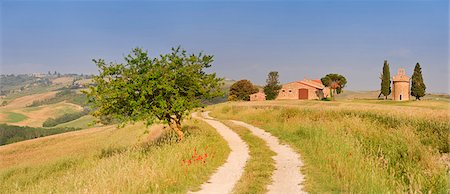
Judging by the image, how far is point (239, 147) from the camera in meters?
19.3

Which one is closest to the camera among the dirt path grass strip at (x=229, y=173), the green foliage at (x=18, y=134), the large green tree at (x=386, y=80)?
the dirt path grass strip at (x=229, y=173)

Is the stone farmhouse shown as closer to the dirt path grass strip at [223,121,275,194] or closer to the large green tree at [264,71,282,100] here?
the large green tree at [264,71,282,100]

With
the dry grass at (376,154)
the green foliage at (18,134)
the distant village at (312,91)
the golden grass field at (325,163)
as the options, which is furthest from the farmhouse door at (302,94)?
the green foliage at (18,134)

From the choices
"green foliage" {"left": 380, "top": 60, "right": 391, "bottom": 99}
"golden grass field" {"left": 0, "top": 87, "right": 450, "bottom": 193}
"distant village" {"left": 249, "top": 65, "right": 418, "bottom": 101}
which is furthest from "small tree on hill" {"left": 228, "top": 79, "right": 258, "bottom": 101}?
"golden grass field" {"left": 0, "top": 87, "right": 450, "bottom": 193}

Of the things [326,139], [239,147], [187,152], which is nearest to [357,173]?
[326,139]

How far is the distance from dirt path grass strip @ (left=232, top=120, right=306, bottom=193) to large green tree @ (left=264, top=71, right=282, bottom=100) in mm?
69216

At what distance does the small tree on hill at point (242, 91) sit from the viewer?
9581cm

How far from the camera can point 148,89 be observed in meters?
18.7

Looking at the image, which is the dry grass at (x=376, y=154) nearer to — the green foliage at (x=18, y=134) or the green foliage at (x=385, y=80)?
the green foliage at (x=385, y=80)

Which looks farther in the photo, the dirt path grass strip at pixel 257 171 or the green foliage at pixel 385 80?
the green foliage at pixel 385 80

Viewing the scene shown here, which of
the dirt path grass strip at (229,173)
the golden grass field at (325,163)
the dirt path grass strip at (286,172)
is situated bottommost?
the dirt path grass strip at (229,173)

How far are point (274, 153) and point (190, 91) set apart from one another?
22.6 ft

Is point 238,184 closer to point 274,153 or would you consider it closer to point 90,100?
point 274,153

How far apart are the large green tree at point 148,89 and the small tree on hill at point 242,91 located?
74.2 meters
